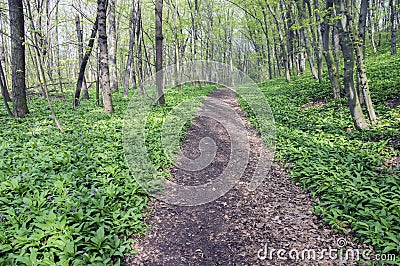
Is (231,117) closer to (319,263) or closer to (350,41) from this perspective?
(350,41)

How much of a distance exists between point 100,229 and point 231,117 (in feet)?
29.9

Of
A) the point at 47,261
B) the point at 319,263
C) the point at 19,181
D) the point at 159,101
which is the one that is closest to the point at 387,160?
the point at 319,263

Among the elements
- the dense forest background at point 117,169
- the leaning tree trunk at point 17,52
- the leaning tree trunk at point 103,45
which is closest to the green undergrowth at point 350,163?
the dense forest background at point 117,169

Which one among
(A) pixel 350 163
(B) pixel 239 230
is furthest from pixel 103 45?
(A) pixel 350 163

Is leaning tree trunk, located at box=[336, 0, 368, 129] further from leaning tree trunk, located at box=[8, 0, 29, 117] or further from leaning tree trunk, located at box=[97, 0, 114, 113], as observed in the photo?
leaning tree trunk, located at box=[8, 0, 29, 117]

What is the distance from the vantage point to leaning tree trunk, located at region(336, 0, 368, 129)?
7293 mm

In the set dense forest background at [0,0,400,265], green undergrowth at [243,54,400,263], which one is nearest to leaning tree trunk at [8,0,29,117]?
dense forest background at [0,0,400,265]

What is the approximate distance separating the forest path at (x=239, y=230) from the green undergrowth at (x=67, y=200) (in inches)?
14.3

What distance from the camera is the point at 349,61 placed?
7.38m

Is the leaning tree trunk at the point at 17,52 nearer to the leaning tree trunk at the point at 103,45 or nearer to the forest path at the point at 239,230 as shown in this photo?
the leaning tree trunk at the point at 103,45

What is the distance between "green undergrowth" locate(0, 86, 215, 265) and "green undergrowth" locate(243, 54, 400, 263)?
327 centimetres

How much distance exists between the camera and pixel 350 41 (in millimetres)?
7309

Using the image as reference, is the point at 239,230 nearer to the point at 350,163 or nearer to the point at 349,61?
the point at 350,163

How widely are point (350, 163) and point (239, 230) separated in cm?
314
